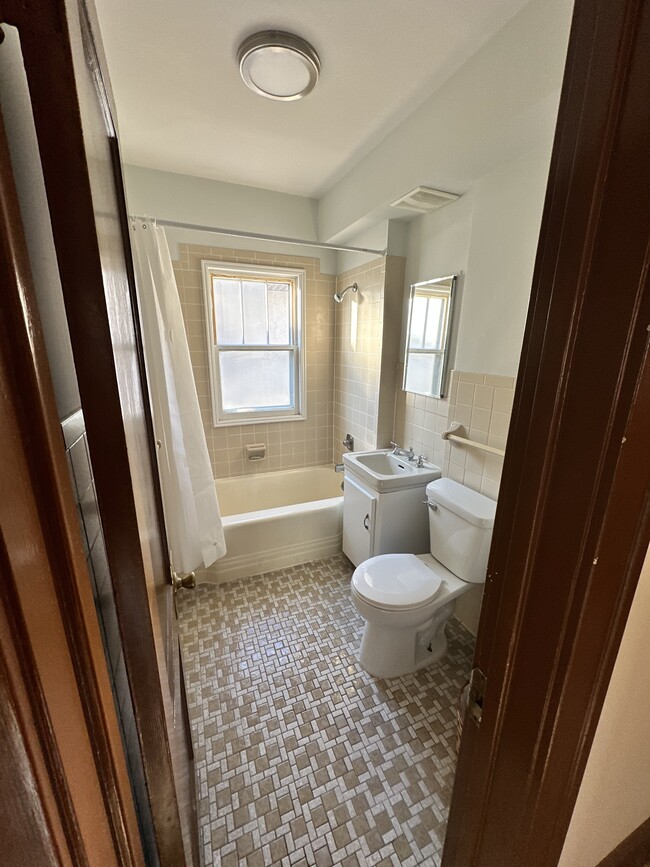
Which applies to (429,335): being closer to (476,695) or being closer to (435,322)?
(435,322)

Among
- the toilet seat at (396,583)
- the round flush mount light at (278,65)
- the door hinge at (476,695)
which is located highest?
the round flush mount light at (278,65)

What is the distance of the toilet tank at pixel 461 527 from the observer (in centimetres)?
158

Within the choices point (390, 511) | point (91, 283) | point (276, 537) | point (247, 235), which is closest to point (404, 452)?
point (390, 511)

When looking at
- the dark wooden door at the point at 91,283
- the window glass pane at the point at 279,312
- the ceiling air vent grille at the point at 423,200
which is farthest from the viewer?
the window glass pane at the point at 279,312

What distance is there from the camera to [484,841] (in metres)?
0.71

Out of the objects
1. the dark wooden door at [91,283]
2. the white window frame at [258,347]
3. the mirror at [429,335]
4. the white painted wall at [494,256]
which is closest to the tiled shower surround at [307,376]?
the white window frame at [258,347]

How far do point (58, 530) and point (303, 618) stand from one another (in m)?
1.92

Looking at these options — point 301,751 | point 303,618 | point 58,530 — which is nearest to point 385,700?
point 301,751

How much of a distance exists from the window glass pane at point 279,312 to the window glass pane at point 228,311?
25 centimetres

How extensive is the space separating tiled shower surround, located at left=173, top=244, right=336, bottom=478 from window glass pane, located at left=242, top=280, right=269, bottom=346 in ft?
0.61

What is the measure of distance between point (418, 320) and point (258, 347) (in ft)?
4.54

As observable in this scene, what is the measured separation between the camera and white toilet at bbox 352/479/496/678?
152 centimetres

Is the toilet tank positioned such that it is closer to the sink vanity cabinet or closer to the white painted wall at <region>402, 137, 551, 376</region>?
the sink vanity cabinet

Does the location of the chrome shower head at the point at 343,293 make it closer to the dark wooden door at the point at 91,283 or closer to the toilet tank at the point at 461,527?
the toilet tank at the point at 461,527
